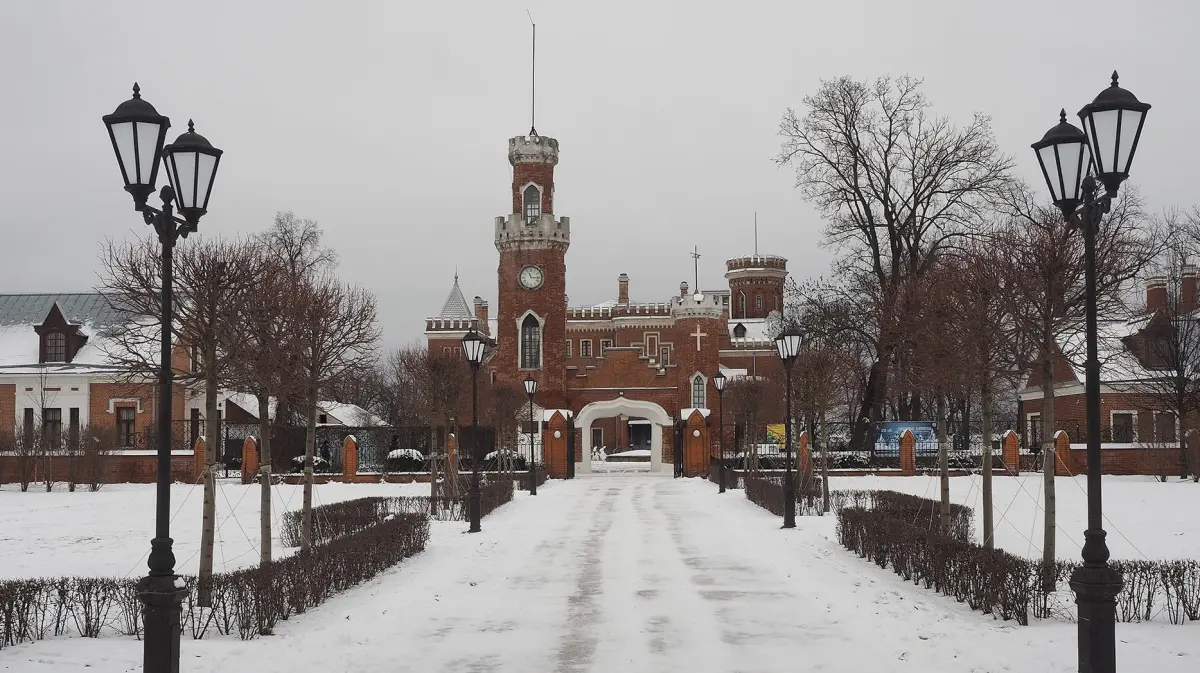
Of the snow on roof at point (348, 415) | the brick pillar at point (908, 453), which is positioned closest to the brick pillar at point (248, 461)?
the snow on roof at point (348, 415)

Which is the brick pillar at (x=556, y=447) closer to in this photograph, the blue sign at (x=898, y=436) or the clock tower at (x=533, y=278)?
the clock tower at (x=533, y=278)

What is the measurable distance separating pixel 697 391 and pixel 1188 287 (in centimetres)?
2126

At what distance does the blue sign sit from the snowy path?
24.2m

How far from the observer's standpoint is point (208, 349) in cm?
1195

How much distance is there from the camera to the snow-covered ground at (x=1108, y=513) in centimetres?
1554

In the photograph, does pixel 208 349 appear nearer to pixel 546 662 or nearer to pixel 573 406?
pixel 546 662

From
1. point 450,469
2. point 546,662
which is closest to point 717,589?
point 546,662

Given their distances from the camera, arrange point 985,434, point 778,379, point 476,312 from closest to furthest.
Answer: point 985,434 < point 778,379 < point 476,312

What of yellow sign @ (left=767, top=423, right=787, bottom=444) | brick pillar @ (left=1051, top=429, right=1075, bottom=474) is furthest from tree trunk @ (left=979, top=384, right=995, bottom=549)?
yellow sign @ (left=767, top=423, right=787, bottom=444)

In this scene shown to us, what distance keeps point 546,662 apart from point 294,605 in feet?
9.90

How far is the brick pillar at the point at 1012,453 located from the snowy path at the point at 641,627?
23.2 meters

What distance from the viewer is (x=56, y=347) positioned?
43375 mm

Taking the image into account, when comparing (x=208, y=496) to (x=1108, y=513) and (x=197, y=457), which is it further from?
(x=197, y=457)

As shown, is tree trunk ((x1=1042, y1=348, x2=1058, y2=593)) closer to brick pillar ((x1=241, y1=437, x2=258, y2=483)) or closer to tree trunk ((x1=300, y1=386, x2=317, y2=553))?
tree trunk ((x1=300, y1=386, x2=317, y2=553))
